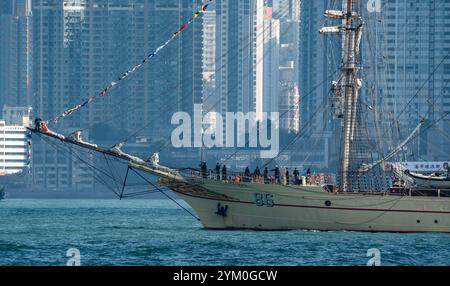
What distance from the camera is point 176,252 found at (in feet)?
237

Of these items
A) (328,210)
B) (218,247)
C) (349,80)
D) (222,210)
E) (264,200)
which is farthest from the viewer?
(349,80)

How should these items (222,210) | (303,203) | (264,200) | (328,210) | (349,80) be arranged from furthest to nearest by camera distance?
1. (349,80)
2. (222,210)
3. (264,200)
4. (328,210)
5. (303,203)

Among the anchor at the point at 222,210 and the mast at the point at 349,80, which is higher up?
the mast at the point at 349,80

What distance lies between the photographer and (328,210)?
88875mm

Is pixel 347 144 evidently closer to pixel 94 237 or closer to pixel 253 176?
pixel 253 176

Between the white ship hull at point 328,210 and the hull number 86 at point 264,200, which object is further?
the hull number 86 at point 264,200

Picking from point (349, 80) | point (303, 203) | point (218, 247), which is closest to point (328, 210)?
point (303, 203)

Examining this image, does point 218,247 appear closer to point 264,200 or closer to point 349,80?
point 264,200

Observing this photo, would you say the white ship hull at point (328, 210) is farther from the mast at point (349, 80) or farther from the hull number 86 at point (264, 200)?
the mast at point (349, 80)

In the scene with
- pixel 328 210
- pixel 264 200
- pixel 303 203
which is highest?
pixel 264 200

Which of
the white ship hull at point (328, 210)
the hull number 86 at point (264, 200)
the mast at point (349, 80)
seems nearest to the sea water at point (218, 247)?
the white ship hull at point (328, 210)

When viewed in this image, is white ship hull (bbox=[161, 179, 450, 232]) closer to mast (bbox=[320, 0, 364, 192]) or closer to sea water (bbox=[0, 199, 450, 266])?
sea water (bbox=[0, 199, 450, 266])

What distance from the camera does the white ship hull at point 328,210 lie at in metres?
87.8
